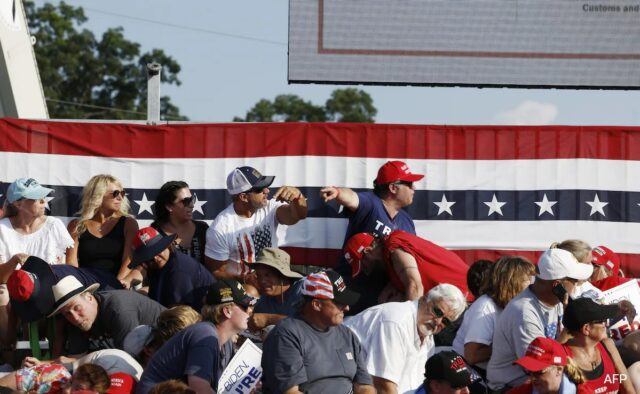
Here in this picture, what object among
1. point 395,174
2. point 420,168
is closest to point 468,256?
point 420,168

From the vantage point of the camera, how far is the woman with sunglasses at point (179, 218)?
8.85m

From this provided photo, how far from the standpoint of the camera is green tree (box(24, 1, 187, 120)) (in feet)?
136

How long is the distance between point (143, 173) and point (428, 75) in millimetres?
2469

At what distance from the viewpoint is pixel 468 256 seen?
9.81 m

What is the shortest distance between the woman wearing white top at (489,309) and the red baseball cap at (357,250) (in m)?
0.88

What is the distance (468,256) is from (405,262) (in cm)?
202

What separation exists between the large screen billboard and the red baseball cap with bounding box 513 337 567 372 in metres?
3.95

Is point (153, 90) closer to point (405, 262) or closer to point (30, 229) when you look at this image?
point (30, 229)

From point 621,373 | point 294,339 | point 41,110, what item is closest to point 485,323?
point 621,373

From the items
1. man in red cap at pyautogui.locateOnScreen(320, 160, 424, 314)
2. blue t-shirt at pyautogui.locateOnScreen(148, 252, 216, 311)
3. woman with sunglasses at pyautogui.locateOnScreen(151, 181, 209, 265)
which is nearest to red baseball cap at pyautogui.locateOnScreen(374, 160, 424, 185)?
man in red cap at pyautogui.locateOnScreen(320, 160, 424, 314)

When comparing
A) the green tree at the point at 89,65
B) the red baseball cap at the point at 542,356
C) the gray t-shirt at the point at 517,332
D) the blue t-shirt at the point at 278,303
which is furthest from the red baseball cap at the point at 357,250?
the green tree at the point at 89,65

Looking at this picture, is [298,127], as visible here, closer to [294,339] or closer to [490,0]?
[490,0]

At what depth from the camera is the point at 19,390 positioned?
266 inches

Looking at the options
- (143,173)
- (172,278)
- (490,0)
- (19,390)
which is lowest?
(19,390)
